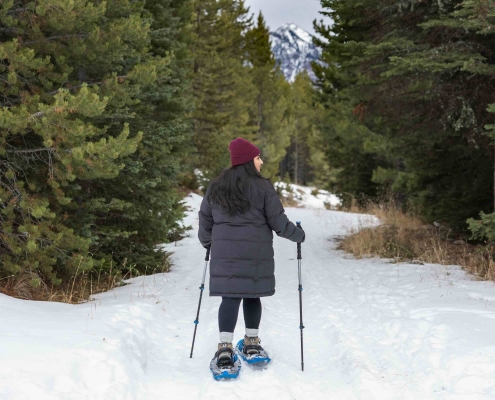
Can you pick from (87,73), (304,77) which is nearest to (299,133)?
(304,77)

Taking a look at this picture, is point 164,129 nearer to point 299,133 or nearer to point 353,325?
point 353,325

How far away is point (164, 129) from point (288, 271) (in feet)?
12.6

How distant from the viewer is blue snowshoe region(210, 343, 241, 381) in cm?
392

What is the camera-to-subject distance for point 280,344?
194 inches

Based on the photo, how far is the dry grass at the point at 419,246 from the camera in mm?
7488

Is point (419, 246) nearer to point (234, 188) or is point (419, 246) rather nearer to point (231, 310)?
point (231, 310)

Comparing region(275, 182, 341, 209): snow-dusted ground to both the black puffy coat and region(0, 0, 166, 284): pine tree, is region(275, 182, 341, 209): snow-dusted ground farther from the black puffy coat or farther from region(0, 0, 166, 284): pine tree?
the black puffy coat

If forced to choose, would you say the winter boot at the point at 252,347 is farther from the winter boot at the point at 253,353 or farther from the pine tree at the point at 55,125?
the pine tree at the point at 55,125

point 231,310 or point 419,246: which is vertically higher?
point 419,246

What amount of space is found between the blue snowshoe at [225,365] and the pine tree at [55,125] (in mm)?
2513

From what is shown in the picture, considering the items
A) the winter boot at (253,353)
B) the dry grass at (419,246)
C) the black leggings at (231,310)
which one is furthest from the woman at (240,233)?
the dry grass at (419,246)

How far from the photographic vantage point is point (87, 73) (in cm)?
682

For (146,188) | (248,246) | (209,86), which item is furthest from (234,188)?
(209,86)

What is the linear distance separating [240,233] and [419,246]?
642 centimetres
